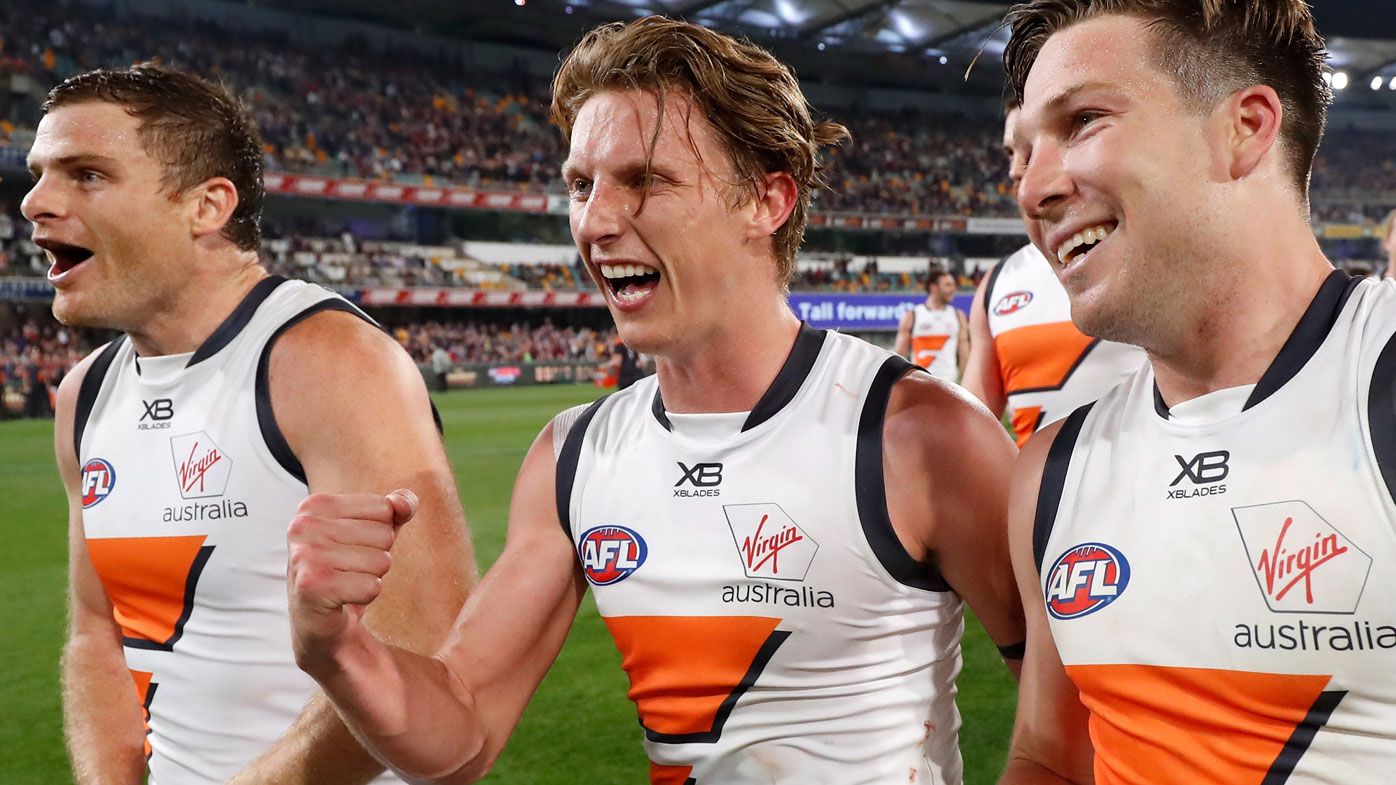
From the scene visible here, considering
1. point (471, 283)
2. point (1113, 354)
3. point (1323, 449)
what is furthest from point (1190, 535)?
point (471, 283)

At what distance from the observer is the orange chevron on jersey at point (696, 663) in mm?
2119

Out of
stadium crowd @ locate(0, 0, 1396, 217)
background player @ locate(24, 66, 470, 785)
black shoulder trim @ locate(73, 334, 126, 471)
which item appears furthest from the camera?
stadium crowd @ locate(0, 0, 1396, 217)

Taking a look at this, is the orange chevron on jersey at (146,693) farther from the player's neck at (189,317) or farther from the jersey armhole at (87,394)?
the player's neck at (189,317)

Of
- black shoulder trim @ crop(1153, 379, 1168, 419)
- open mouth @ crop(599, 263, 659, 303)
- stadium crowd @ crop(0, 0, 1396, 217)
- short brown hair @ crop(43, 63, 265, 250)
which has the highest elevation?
stadium crowd @ crop(0, 0, 1396, 217)

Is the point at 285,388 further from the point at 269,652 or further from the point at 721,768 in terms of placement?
the point at 721,768

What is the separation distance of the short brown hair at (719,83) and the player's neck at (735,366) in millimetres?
187

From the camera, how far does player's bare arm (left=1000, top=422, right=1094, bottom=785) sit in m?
1.91

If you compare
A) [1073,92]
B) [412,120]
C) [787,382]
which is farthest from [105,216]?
[412,120]

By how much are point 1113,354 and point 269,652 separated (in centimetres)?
329

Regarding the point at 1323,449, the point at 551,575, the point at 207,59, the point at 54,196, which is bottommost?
the point at 551,575

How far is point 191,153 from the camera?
2859 millimetres

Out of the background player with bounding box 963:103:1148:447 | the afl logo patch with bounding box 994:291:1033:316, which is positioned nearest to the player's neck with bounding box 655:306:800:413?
the background player with bounding box 963:103:1148:447

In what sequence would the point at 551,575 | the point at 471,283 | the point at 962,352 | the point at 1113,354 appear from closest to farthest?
the point at 551,575
the point at 1113,354
the point at 962,352
the point at 471,283

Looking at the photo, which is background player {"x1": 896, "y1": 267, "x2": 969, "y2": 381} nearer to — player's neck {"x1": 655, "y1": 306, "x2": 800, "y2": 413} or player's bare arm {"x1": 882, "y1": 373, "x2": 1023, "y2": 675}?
player's neck {"x1": 655, "y1": 306, "x2": 800, "y2": 413}
